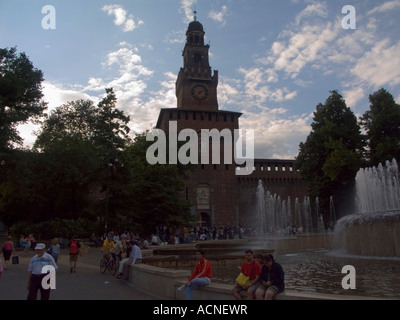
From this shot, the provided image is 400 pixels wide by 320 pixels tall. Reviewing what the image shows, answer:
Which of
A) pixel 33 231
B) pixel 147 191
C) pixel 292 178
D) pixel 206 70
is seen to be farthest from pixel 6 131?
pixel 292 178

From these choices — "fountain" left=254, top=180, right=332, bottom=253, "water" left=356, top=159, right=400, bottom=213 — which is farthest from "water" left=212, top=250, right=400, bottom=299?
"water" left=356, top=159, right=400, bottom=213

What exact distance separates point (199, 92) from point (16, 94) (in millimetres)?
35222

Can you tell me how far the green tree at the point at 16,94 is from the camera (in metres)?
30.2

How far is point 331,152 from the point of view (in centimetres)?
3612

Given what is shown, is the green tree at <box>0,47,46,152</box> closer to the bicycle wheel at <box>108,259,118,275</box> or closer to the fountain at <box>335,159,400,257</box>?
the bicycle wheel at <box>108,259,118,275</box>

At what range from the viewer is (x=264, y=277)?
691cm

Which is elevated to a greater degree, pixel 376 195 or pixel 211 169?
pixel 211 169

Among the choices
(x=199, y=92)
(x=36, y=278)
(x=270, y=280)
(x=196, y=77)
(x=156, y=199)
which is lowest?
(x=36, y=278)

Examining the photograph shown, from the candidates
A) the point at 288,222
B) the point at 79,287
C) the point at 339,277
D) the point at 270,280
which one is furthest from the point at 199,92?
the point at 270,280

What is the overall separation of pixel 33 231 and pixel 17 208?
291 inches

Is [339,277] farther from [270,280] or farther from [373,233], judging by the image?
[373,233]

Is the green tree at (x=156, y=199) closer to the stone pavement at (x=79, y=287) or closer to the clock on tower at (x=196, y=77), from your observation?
the stone pavement at (x=79, y=287)
